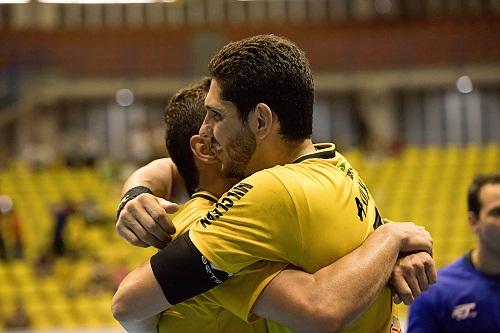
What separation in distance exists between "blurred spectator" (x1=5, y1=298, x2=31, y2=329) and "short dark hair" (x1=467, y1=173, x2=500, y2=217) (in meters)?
7.32

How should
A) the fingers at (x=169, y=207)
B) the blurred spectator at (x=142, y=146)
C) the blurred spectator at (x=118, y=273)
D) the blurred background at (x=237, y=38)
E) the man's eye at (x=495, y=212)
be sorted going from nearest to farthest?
the fingers at (x=169, y=207) → the man's eye at (x=495, y=212) → the blurred spectator at (x=118, y=273) → the blurred spectator at (x=142, y=146) → the blurred background at (x=237, y=38)

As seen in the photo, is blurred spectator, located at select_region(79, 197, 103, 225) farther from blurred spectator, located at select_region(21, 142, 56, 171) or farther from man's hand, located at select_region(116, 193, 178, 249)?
man's hand, located at select_region(116, 193, 178, 249)

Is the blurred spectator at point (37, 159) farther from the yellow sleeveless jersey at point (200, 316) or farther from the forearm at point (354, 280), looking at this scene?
the forearm at point (354, 280)

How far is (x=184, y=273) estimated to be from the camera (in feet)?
6.09

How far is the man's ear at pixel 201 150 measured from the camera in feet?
7.08

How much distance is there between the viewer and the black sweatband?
185 centimetres

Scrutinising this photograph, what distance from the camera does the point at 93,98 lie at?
1972 centimetres

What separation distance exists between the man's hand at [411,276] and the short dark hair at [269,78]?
1.28 ft

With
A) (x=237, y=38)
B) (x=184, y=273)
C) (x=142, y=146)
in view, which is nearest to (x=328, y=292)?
(x=184, y=273)

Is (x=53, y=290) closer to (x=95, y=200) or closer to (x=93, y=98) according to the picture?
(x=95, y=200)

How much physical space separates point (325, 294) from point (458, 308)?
186 centimetres

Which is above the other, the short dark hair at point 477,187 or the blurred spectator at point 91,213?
the short dark hair at point 477,187

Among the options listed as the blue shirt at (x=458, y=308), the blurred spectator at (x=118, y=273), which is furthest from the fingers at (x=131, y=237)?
the blurred spectator at (x=118, y=273)

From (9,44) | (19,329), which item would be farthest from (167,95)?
(19,329)
